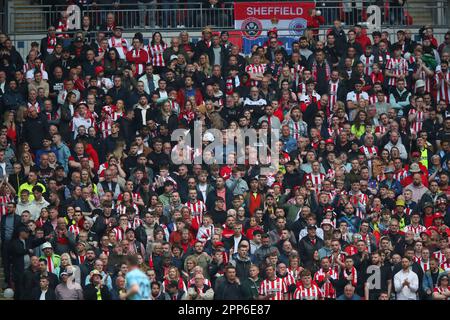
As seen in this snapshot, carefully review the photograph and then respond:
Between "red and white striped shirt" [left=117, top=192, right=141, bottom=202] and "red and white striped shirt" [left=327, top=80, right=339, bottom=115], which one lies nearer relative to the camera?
"red and white striped shirt" [left=117, top=192, right=141, bottom=202]

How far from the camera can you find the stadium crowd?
2414cm

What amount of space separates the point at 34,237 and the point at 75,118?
372 cm

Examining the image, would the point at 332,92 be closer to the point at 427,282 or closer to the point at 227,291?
the point at 427,282

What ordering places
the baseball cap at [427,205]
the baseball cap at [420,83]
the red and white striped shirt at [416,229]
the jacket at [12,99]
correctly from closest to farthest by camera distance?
the red and white striped shirt at [416,229]
the baseball cap at [427,205]
the jacket at [12,99]
the baseball cap at [420,83]

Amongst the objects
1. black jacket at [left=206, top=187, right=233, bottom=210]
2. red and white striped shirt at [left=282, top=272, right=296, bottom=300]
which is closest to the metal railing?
black jacket at [left=206, top=187, right=233, bottom=210]

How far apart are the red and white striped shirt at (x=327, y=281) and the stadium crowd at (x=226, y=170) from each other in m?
0.03

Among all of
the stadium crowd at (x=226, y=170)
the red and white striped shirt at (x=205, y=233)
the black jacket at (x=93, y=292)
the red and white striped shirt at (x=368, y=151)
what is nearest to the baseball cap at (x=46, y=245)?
the stadium crowd at (x=226, y=170)

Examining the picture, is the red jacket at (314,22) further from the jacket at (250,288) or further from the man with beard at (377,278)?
the jacket at (250,288)

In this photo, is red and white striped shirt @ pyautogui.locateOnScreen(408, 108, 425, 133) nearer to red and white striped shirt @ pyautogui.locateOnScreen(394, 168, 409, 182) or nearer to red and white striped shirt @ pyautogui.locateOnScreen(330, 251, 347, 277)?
red and white striped shirt @ pyautogui.locateOnScreen(394, 168, 409, 182)

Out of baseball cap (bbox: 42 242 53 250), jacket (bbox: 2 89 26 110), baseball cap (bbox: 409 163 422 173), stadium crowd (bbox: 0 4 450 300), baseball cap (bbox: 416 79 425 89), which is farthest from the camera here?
baseball cap (bbox: 416 79 425 89)

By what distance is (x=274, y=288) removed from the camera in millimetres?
23797

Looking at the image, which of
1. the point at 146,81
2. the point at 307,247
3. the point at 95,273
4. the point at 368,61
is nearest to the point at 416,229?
the point at 307,247

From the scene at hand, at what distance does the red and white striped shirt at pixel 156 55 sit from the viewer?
29672 millimetres

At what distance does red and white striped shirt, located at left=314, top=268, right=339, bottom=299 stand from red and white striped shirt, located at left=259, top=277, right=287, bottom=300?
24.7 inches
